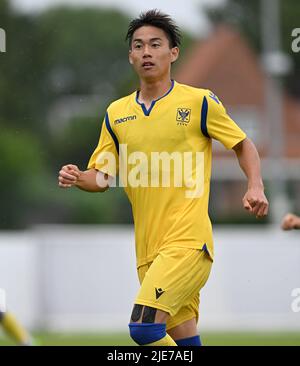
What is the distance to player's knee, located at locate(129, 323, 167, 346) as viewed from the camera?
24.0ft

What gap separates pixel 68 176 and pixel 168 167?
0.66 meters

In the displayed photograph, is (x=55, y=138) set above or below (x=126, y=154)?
above

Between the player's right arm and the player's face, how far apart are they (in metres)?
0.75

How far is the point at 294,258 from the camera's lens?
1778cm

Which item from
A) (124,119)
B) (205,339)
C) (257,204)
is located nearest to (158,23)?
(124,119)

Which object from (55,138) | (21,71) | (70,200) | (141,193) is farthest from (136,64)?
(55,138)

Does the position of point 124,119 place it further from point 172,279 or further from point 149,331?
point 149,331

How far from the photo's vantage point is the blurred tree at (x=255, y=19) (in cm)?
4291

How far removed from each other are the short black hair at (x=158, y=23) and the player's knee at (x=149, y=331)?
185 cm

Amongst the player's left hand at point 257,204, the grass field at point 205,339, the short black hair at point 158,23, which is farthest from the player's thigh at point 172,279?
the grass field at point 205,339

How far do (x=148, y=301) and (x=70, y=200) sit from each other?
3726 cm

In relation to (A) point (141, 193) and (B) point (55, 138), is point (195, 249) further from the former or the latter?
(B) point (55, 138)

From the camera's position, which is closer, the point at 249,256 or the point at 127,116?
the point at 127,116

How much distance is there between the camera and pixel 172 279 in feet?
24.3
